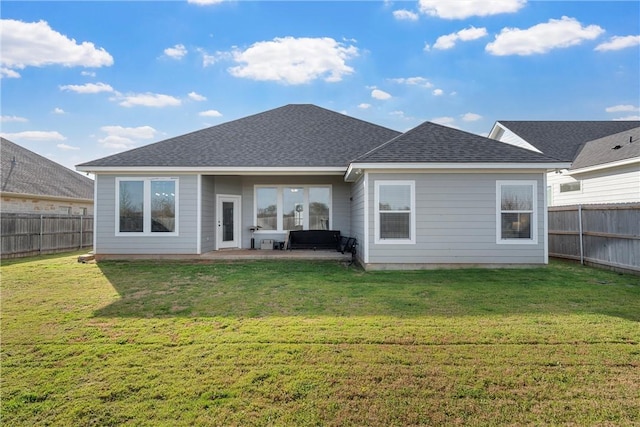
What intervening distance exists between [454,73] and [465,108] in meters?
5.03

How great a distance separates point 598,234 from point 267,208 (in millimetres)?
9968

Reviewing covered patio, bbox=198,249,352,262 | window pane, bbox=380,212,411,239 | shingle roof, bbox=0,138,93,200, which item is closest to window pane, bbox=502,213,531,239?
window pane, bbox=380,212,411,239

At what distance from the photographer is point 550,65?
16562 mm

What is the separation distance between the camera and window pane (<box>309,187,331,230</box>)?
12.5 metres

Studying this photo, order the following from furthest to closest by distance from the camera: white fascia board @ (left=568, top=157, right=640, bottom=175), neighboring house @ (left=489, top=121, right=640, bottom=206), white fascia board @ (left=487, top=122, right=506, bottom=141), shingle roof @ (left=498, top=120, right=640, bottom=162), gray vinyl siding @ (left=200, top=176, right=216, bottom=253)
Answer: white fascia board @ (left=487, top=122, right=506, bottom=141)
shingle roof @ (left=498, top=120, right=640, bottom=162)
neighboring house @ (left=489, top=121, right=640, bottom=206)
white fascia board @ (left=568, top=157, right=640, bottom=175)
gray vinyl siding @ (left=200, top=176, right=216, bottom=253)

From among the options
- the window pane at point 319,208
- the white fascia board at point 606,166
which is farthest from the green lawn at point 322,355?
the white fascia board at point 606,166

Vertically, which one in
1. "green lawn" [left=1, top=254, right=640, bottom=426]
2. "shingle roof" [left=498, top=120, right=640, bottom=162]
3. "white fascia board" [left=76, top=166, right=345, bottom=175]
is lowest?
"green lawn" [left=1, top=254, right=640, bottom=426]

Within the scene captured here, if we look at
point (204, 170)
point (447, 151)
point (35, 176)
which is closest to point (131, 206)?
point (204, 170)

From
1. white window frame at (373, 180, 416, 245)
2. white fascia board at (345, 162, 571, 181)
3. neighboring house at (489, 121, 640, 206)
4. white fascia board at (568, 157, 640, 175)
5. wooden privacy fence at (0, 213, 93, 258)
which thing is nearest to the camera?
white fascia board at (345, 162, 571, 181)

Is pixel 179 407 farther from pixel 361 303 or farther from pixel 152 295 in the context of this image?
pixel 152 295

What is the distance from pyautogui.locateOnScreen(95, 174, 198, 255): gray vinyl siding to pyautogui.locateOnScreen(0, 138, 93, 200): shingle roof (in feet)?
21.5

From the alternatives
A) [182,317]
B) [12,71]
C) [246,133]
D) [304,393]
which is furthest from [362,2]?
[12,71]

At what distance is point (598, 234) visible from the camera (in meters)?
9.06

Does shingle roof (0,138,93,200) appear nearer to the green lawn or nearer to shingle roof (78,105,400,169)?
shingle roof (78,105,400,169)
